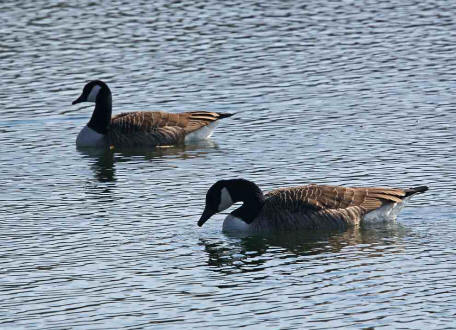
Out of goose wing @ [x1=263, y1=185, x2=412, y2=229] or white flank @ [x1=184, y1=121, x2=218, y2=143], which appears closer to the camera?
goose wing @ [x1=263, y1=185, x2=412, y2=229]

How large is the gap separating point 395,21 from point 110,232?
21672 millimetres

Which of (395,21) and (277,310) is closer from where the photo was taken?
(277,310)

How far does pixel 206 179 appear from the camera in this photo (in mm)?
22844

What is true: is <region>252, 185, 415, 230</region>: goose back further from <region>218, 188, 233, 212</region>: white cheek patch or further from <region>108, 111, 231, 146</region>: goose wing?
<region>108, 111, 231, 146</region>: goose wing

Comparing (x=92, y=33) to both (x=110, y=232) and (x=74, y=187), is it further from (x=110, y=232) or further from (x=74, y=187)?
(x=110, y=232)

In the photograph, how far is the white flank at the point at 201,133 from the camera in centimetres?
2722

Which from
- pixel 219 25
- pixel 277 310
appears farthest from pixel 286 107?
pixel 277 310

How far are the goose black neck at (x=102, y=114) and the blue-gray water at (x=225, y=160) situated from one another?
2.41ft

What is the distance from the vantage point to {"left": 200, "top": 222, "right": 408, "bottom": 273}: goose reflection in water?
1770 cm

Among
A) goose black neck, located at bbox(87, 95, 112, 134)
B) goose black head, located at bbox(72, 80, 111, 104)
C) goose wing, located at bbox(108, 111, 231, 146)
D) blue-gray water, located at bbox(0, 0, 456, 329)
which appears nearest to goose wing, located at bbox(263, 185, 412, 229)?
blue-gray water, located at bbox(0, 0, 456, 329)

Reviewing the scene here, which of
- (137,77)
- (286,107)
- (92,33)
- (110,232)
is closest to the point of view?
(110,232)

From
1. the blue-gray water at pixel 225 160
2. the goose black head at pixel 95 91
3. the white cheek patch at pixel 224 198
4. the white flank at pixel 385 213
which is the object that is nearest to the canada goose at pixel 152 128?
the blue-gray water at pixel 225 160

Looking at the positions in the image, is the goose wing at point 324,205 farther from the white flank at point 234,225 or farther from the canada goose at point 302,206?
the white flank at point 234,225

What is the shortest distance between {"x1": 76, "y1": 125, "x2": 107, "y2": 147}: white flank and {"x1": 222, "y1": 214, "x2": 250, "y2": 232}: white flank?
8.03 meters
